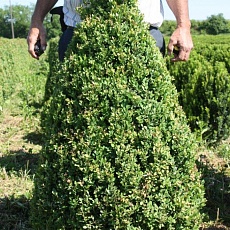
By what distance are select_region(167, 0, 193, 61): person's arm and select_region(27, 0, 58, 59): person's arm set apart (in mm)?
839

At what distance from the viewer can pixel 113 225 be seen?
219 centimetres

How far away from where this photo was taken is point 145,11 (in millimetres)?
2719

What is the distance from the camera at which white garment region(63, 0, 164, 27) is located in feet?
8.91

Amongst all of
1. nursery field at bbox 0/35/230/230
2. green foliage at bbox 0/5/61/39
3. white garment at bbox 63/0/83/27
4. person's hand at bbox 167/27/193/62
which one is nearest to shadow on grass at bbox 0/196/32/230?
nursery field at bbox 0/35/230/230

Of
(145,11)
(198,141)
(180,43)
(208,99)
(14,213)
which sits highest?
(145,11)

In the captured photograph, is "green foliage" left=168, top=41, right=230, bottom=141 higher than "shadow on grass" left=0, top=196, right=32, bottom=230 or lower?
higher

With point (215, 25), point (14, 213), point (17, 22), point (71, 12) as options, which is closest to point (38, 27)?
point (71, 12)

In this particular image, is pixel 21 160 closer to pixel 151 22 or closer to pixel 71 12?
pixel 71 12

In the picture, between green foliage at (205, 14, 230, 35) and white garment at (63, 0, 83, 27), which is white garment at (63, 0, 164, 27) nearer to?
white garment at (63, 0, 83, 27)

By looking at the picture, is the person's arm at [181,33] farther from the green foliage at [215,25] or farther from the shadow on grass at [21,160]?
the green foliage at [215,25]

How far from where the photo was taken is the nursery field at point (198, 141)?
3.93m

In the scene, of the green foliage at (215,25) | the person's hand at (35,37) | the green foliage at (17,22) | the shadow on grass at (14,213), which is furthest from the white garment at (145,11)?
the green foliage at (17,22)

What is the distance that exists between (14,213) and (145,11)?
211 centimetres

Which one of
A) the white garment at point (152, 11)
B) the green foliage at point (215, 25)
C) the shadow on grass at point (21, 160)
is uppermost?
the green foliage at point (215, 25)
